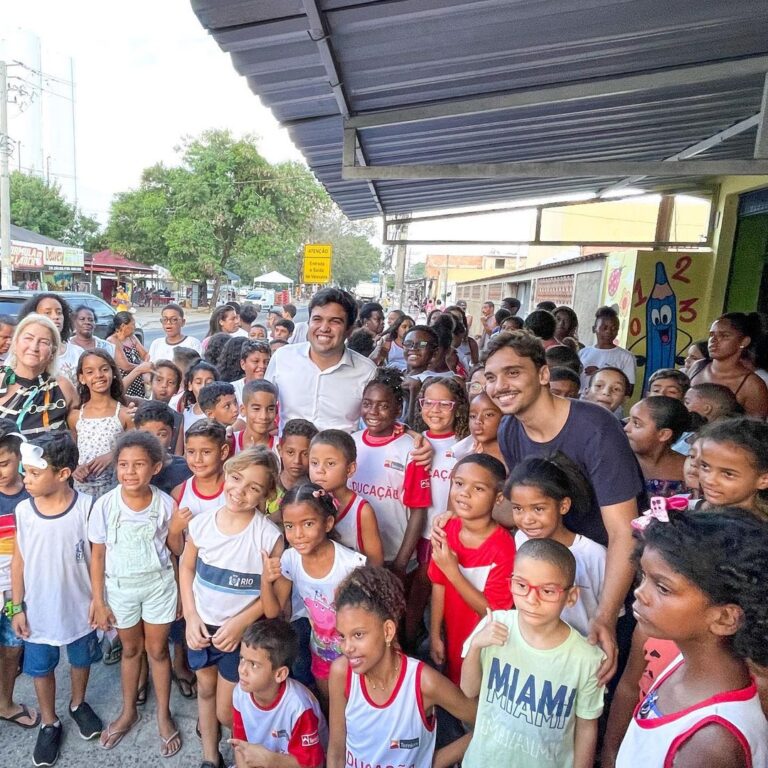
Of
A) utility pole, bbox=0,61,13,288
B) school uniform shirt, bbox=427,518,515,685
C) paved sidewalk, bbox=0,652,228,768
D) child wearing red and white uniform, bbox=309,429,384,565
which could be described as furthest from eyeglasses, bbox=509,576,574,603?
utility pole, bbox=0,61,13,288

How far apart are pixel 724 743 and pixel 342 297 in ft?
8.03

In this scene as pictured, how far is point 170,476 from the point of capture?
271 cm

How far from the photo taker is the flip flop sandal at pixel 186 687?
8.63 ft

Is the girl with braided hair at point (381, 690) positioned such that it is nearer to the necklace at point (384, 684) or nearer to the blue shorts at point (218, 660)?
the necklace at point (384, 684)

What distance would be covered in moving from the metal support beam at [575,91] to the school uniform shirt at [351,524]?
2491 millimetres

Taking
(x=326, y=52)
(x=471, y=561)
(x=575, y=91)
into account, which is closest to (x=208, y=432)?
(x=471, y=561)

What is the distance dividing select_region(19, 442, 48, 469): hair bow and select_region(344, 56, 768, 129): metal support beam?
8.63 ft

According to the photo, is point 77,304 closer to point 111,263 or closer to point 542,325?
point 542,325

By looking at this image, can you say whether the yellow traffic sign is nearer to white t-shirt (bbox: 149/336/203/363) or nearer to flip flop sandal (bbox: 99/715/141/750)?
white t-shirt (bbox: 149/336/203/363)

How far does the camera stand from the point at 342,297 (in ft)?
9.87

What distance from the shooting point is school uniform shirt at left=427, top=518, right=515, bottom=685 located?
81.4 inches

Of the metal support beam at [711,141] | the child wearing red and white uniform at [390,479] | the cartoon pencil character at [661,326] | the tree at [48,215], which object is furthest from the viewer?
the tree at [48,215]

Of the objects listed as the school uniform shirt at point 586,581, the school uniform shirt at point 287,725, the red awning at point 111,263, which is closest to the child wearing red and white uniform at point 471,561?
the school uniform shirt at point 586,581

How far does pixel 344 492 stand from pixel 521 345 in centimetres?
103
